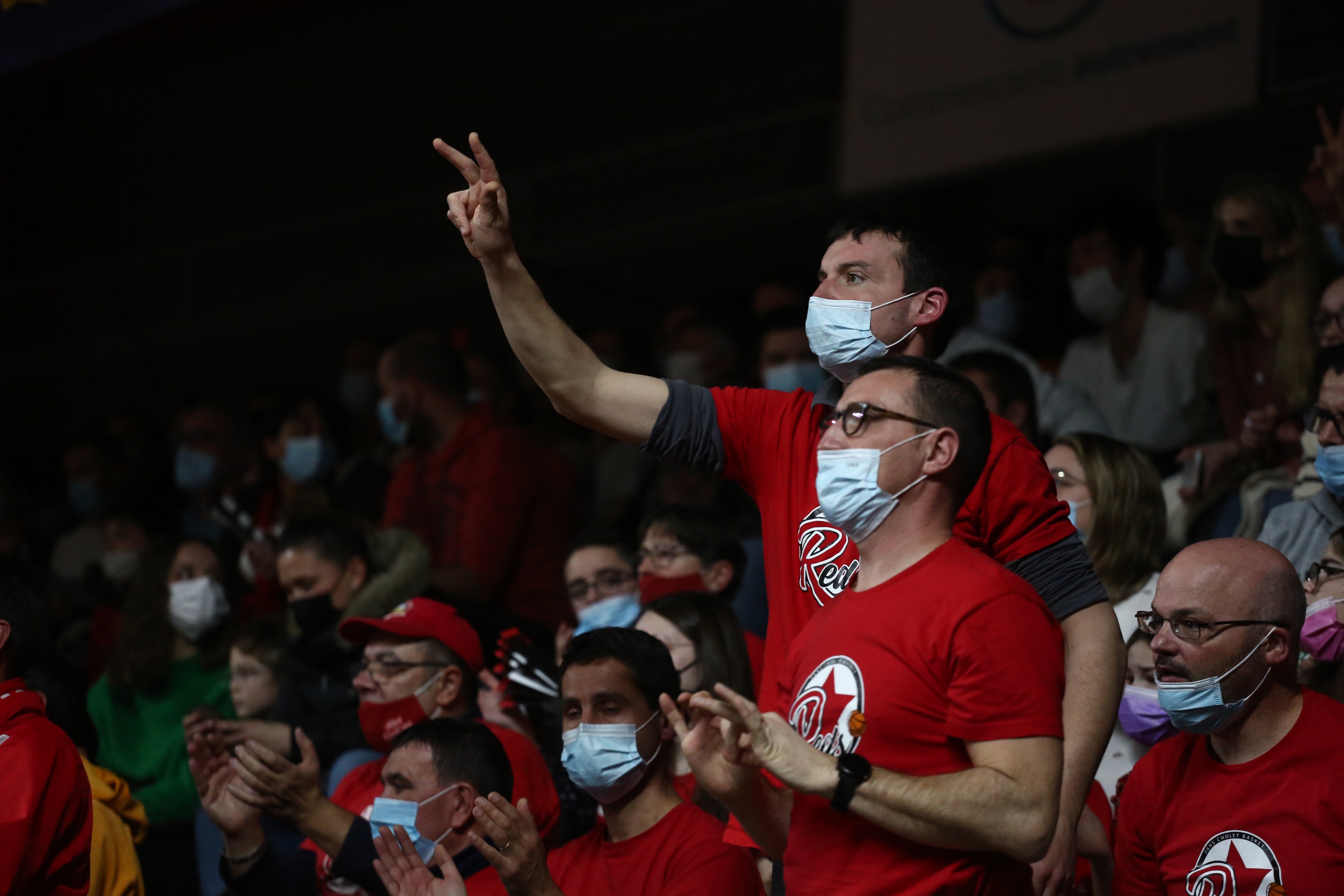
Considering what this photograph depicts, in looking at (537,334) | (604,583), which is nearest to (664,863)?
(537,334)

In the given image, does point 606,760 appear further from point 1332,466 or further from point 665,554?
point 1332,466

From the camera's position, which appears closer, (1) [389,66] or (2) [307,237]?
(2) [307,237]

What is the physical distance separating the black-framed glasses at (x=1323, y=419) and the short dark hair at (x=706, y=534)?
1843mm

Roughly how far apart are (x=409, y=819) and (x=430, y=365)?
2953 millimetres

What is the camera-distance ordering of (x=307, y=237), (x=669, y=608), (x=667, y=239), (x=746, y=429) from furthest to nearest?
(x=307, y=237), (x=667, y=239), (x=669, y=608), (x=746, y=429)

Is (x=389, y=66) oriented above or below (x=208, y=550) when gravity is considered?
above

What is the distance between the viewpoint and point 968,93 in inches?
270

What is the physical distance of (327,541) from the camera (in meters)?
5.89

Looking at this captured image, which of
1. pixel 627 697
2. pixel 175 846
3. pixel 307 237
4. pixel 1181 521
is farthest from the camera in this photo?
pixel 307 237

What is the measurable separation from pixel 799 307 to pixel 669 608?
2277mm

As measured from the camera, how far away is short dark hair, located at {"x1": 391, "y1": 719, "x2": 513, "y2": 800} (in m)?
4.14

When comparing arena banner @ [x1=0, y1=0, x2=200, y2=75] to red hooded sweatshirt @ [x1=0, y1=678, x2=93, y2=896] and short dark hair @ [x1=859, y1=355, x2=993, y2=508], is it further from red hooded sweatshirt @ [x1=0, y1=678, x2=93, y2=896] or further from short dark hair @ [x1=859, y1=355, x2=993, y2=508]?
short dark hair @ [x1=859, y1=355, x2=993, y2=508]

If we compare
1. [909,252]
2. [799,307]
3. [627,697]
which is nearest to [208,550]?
[799,307]

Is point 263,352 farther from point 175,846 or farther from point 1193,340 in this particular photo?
point 1193,340
